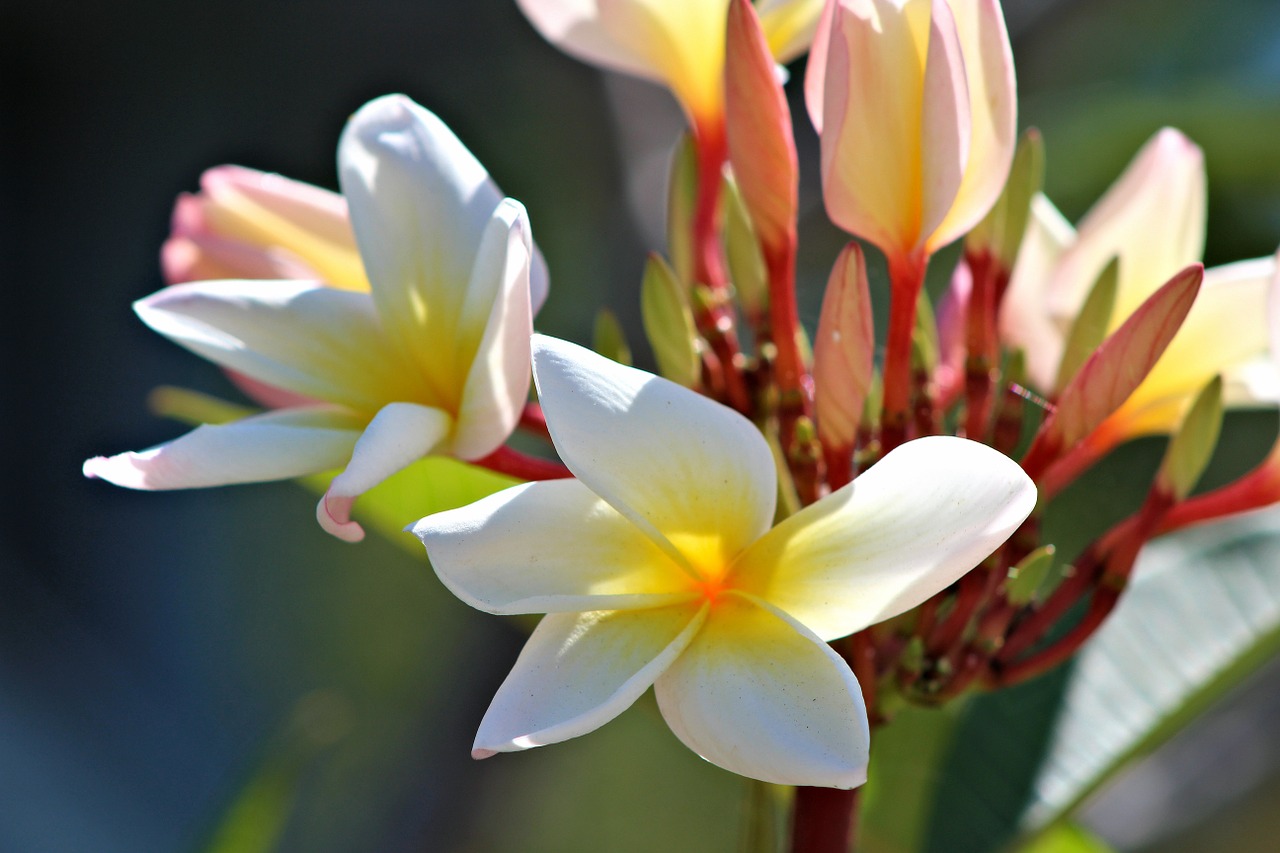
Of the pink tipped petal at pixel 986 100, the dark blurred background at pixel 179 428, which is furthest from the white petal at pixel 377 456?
the dark blurred background at pixel 179 428

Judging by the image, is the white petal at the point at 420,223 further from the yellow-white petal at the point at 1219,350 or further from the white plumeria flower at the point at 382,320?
the yellow-white petal at the point at 1219,350

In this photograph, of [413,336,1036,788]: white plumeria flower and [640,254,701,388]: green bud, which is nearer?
Result: [413,336,1036,788]: white plumeria flower

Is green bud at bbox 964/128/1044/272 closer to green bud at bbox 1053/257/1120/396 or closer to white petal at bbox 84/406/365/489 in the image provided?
green bud at bbox 1053/257/1120/396

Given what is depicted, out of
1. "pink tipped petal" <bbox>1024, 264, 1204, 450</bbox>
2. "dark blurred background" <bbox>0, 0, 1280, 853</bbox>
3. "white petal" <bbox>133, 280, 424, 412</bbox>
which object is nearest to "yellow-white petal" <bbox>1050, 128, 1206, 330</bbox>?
"pink tipped petal" <bbox>1024, 264, 1204, 450</bbox>

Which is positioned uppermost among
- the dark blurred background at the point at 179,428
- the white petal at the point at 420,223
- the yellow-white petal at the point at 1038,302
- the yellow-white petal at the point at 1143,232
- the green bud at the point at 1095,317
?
the white petal at the point at 420,223

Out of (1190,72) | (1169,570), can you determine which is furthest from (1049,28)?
(1169,570)

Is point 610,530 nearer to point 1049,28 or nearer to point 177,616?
point 1049,28
